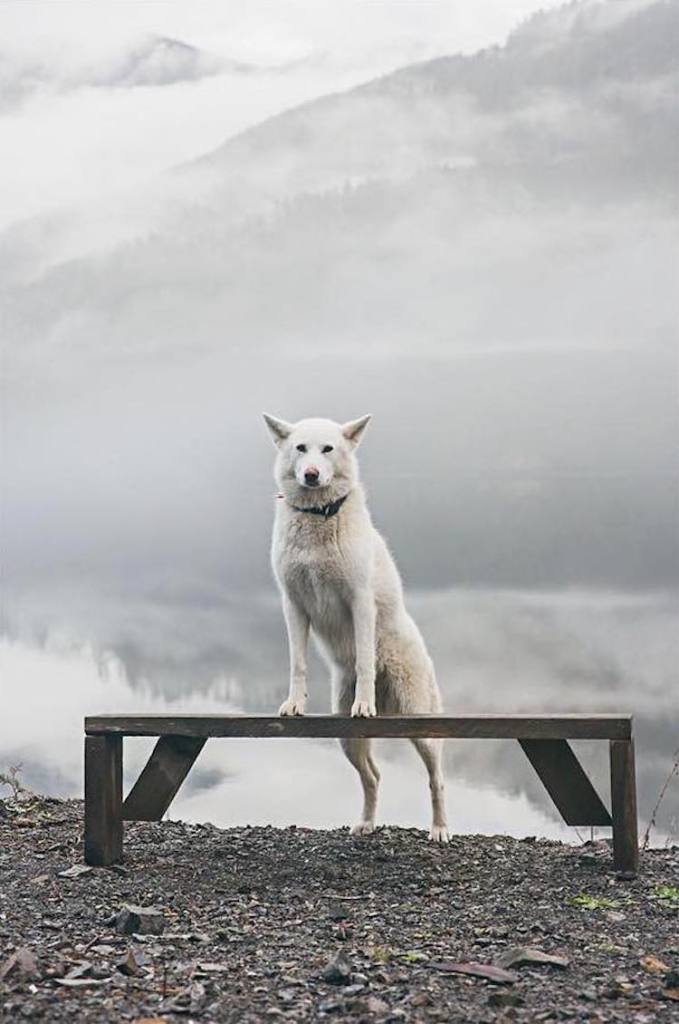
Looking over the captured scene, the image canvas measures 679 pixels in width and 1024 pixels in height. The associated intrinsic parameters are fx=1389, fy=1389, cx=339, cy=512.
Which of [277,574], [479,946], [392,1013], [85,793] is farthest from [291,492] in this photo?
[392,1013]

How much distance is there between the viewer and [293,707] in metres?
7.33

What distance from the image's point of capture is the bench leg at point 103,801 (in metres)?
7.56

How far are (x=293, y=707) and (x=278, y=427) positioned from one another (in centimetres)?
148

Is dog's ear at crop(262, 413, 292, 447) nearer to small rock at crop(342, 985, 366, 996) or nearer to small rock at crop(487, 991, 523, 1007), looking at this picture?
small rock at crop(342, 985, 366, 996)

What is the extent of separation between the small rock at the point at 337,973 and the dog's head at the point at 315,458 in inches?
96.7

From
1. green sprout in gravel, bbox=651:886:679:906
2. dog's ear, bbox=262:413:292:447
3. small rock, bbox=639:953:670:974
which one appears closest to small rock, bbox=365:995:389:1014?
small rock, bbox=639:953:670:974

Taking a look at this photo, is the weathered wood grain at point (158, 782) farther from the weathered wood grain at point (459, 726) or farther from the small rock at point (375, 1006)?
the small rock at point (375, 1006)

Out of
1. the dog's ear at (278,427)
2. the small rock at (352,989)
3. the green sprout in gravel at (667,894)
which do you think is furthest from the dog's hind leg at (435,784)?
the small rock at (352,989)

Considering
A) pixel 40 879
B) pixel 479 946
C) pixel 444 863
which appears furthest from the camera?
pixel 444 863

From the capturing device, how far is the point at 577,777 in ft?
24.4

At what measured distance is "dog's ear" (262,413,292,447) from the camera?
724cm

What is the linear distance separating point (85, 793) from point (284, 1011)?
274cm

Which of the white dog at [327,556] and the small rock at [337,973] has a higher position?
the white dog at [327,556]

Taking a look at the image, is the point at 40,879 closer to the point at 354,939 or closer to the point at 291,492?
the point at 354,939
